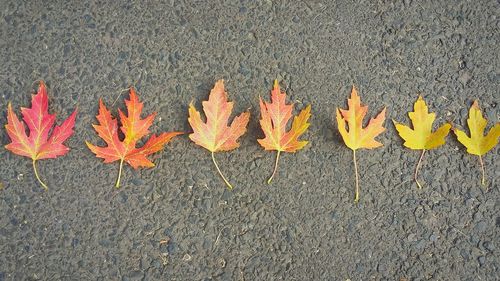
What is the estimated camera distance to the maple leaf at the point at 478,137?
2.30 metres

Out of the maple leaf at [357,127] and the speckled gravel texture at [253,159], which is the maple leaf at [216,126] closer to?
the speckled gravel texture at [253,159]

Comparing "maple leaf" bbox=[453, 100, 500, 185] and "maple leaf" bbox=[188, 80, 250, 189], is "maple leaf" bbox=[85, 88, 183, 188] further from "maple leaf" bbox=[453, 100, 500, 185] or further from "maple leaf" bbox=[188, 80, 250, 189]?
"maple leaf" bbox=[453, 100, 500, 185]

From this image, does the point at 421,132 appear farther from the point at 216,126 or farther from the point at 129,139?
the point at 129,139

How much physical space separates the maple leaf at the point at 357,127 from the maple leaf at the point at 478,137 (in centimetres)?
34

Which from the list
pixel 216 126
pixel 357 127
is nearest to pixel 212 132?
pixel 216 126

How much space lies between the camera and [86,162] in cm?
228

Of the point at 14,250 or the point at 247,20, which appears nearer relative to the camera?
the point at 14,250

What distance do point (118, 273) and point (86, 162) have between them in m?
0.46

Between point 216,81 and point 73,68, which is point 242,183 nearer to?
point 216,81

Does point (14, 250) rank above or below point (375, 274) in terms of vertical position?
above

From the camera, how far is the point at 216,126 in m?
2.23

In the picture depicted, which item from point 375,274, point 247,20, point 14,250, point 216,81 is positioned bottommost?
point 375,274

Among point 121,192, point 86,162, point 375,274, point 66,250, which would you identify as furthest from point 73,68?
point 375,274

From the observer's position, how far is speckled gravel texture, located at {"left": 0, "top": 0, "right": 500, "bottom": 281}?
223cm
